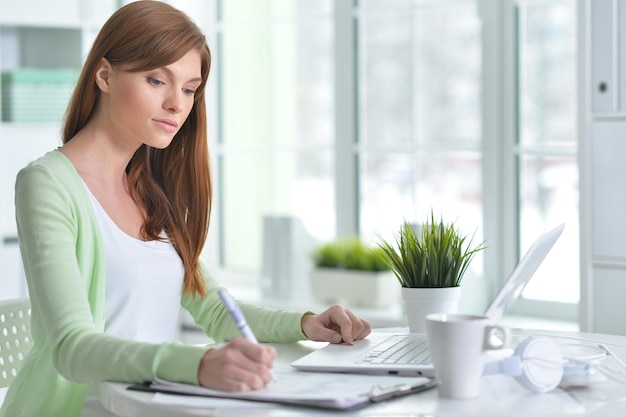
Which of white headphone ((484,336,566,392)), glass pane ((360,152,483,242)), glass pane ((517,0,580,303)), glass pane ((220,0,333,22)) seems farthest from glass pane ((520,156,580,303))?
white headphone ((484,336,566,392))

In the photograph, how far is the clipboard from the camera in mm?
1245

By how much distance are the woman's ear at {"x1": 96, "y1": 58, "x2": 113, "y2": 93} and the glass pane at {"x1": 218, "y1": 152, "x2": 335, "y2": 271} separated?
92.5 inches

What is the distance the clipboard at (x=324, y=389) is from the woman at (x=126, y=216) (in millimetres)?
248

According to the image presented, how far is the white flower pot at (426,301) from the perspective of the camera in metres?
1.72

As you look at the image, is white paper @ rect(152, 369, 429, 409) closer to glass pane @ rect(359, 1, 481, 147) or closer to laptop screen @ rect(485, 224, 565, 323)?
laptop screen @ rect(485, 224, 565, 323)

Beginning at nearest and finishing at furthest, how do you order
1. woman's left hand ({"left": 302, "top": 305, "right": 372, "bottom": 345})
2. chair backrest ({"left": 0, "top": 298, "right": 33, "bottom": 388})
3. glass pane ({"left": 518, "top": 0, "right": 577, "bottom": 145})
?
woman's left hand ({"left": 302, "top": 305, "right": 372, "bottom": 345})
chair backrest ({"left": 0, "top": 298, "right": 33, "bottom": 388})
glass pane ({"left": 518, "top": 0, "right": 577, "bottom": 145})

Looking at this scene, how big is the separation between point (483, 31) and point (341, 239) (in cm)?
98

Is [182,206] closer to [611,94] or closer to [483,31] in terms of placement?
[611,94]

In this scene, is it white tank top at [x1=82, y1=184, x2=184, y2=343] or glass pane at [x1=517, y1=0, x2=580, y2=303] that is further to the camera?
glass pane at [x1=517, y1=0, x2=580, y2=303]

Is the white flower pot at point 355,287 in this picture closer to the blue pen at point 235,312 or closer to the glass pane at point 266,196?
the glass pane at point 266,196

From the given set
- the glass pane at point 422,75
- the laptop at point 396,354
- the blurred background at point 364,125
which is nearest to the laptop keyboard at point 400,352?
the laptop at point 396,354

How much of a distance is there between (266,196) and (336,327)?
2764 millimetres

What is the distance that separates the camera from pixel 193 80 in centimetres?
176

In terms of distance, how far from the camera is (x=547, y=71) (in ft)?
10.9
